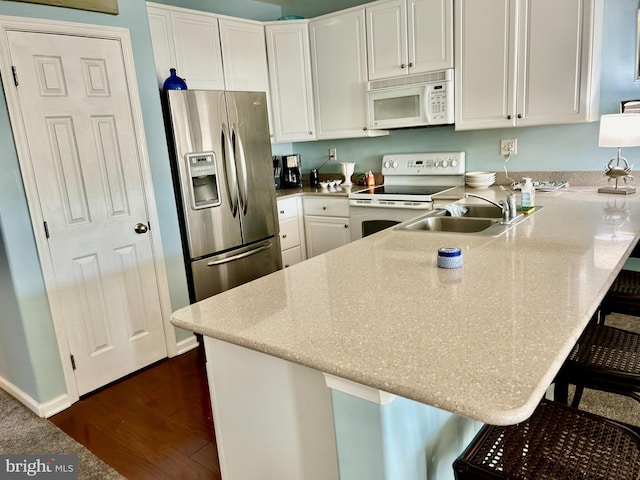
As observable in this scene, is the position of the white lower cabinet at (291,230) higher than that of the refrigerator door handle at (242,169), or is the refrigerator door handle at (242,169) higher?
the refrigerator door handle at (242,169)

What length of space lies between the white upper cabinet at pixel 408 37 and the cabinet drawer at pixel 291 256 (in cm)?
153

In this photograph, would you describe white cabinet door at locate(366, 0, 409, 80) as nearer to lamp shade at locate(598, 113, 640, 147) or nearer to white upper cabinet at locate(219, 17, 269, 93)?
white upper cabinet at locate(219, 17, 269, 93)

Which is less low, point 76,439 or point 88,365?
point 88,365

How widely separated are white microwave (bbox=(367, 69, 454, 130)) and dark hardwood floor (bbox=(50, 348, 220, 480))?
225 centimetres

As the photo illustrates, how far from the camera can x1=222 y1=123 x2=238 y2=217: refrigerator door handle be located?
3.12 m

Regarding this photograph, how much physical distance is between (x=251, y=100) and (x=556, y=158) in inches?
85.8

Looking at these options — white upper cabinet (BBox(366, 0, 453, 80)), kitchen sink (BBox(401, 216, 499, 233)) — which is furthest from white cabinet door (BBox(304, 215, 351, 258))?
kitchen sink (BBox(401, 216, 499, 233))

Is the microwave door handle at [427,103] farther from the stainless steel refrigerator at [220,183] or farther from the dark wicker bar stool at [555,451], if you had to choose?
the dark wicker bar stool at [555,451]

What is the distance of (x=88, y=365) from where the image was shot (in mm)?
2639

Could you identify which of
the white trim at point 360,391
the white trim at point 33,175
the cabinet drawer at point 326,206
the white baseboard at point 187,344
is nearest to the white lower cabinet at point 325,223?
the cabinet drawer at point 326,206

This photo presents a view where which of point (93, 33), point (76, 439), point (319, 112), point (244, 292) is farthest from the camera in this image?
point (319, 112)

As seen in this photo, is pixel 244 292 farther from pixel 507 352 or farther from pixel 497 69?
pixel 497 69

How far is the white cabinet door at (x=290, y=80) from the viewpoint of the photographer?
12.7 feet

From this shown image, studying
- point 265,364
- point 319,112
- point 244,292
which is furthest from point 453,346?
point 319,112
